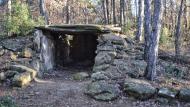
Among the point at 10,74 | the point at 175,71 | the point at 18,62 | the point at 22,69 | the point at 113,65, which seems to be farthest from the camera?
the point at 175,71

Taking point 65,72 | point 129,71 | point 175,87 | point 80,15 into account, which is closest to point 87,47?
point 65,72

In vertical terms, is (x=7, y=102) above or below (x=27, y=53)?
below

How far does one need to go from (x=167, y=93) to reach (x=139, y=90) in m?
0.96

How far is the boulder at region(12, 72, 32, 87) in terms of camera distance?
12.5m

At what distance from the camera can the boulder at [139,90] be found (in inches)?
460

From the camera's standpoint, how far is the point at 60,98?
11.7 meters

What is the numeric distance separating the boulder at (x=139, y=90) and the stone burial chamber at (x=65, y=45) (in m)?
4.94

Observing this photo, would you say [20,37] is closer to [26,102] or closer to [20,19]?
[20,19]

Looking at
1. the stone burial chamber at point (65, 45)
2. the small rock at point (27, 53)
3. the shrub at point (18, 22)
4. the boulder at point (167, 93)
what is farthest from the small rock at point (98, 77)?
the shrub at point (18, 22)

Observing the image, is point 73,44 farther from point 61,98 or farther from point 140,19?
point 61,98

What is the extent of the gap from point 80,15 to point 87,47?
1788cm

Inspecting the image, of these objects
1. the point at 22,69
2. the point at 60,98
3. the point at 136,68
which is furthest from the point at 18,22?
the point at 60,98

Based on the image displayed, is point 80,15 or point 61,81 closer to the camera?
point 61,81

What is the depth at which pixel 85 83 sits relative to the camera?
44.3ft
